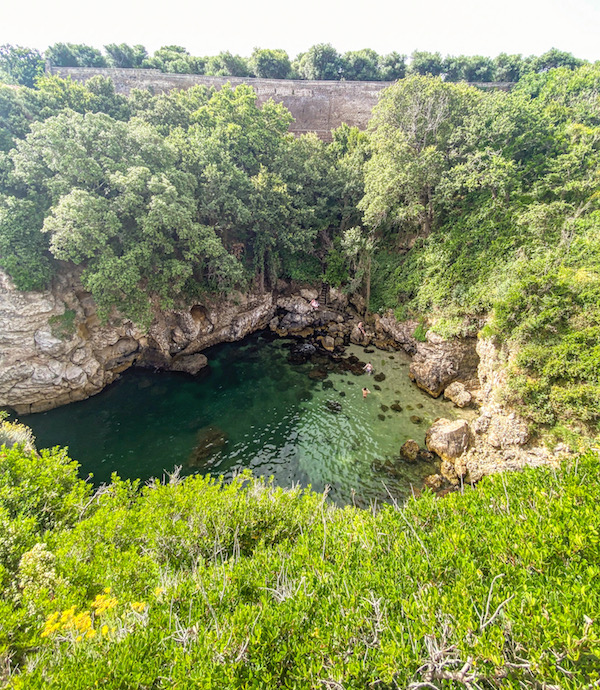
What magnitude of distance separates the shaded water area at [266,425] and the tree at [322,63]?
4296 cm

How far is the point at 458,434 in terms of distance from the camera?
1533cm

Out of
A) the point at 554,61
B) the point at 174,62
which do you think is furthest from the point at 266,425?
the point at 554,61

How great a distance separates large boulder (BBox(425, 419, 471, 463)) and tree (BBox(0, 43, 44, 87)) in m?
47.8

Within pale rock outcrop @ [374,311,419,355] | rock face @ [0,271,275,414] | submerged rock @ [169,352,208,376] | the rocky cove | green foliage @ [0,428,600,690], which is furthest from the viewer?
pale rock outcrop @ [374,311,419,355]

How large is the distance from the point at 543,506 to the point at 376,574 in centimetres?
367

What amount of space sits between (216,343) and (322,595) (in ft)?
76.5

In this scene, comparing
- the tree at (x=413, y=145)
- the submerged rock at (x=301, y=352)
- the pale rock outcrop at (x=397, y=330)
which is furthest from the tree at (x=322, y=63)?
the submerged rock at (x=301, y=352)

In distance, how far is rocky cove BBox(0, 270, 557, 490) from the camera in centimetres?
1480

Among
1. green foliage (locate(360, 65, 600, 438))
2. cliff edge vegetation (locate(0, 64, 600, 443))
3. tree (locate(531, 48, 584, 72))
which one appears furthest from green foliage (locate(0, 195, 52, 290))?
tree (locate(531, 48, 584, 72))

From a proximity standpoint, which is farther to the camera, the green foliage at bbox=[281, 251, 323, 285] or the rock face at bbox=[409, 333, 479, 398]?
the green foliage at bbox=[281, 251, 323, 285]

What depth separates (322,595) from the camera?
16.4 feet

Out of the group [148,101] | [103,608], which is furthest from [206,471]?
[148,101]

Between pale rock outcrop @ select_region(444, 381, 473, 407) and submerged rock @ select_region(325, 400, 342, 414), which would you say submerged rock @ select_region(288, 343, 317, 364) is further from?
pale rock outcrop @ select_region(444, 381, 473, 407)

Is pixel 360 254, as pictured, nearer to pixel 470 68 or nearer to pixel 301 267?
pixel 301 267
